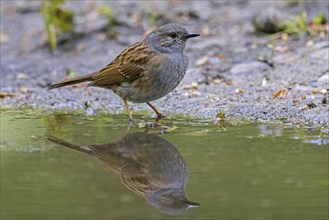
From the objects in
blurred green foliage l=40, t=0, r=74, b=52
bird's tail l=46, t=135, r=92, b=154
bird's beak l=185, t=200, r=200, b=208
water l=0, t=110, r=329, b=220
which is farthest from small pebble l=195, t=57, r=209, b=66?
bird's beak l=185, t=200, r=200, b=208

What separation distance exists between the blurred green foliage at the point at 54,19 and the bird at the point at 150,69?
2805 millimetres

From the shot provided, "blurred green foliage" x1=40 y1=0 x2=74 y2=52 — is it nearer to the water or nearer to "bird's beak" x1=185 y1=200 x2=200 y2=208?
the water

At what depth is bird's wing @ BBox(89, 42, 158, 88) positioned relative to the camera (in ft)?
24.7

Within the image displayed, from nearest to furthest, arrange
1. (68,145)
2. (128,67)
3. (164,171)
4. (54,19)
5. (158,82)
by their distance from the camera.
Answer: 1. (164,171)
2. (68,145)
3. (158,82)
4. (128,67)
5. (54,19)

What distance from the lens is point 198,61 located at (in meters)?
10.0

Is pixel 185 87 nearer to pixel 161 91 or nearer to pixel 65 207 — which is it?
pixel 161 91

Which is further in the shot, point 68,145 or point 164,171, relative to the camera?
point 68,145

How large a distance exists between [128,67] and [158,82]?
1.42 feet

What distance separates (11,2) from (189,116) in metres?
6.05

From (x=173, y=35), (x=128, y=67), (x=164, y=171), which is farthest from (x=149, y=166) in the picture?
(x=173, y=35)

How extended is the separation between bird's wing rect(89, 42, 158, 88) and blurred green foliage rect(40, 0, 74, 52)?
2779 mm

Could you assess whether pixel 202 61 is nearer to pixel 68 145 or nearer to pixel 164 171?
pixel 68 145

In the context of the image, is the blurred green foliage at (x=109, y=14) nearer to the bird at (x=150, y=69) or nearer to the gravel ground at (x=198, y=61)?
the gravel ground at (x=198, y=61)

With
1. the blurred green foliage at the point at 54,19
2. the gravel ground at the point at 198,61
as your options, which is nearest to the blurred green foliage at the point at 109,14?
the gravel ground at the point at 198,61
